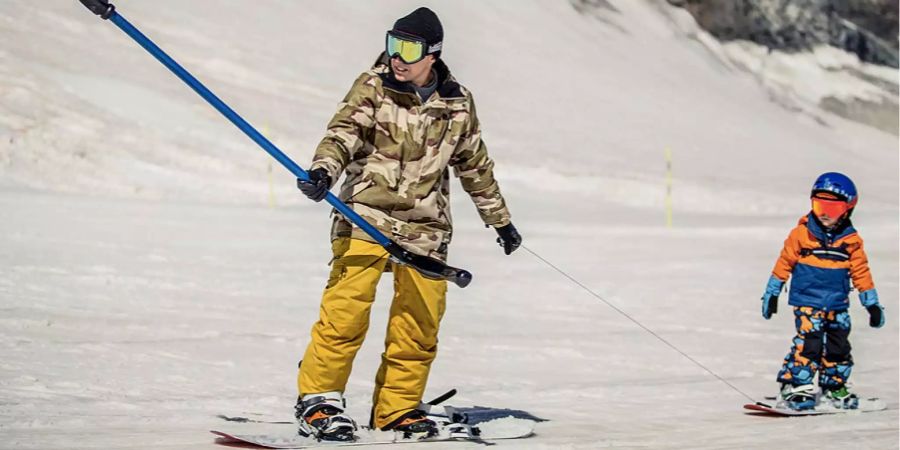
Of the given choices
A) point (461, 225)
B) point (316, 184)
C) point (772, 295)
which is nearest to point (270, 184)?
point (461, 225)

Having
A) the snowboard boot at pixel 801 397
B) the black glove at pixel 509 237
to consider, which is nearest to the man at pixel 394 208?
the black glove at pixel 509 237

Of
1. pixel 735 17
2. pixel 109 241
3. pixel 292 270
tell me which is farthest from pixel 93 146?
pixel 735 17

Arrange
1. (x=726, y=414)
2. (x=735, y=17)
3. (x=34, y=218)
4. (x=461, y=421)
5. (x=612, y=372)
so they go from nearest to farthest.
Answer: (x=461, y=421), (x=726, y=414), (x=612, y=372), (x=34, y=218), (x=735, y=17)

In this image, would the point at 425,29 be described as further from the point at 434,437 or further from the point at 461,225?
the point at 461,225

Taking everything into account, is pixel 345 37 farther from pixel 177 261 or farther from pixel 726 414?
pixel 726 414

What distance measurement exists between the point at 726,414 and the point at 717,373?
70.1 inches

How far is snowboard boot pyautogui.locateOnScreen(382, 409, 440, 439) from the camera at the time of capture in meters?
5.60

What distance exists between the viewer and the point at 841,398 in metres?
7.12

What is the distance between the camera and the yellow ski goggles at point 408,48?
17.5ft

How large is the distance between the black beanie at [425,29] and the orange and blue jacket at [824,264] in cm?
249

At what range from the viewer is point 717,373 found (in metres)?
8.58

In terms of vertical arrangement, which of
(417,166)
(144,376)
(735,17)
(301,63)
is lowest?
(144,376)

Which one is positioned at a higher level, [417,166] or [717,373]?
[417,166]

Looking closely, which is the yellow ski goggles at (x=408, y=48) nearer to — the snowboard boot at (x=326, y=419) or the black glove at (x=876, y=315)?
the snowboard boot at (x=326, y=419)
